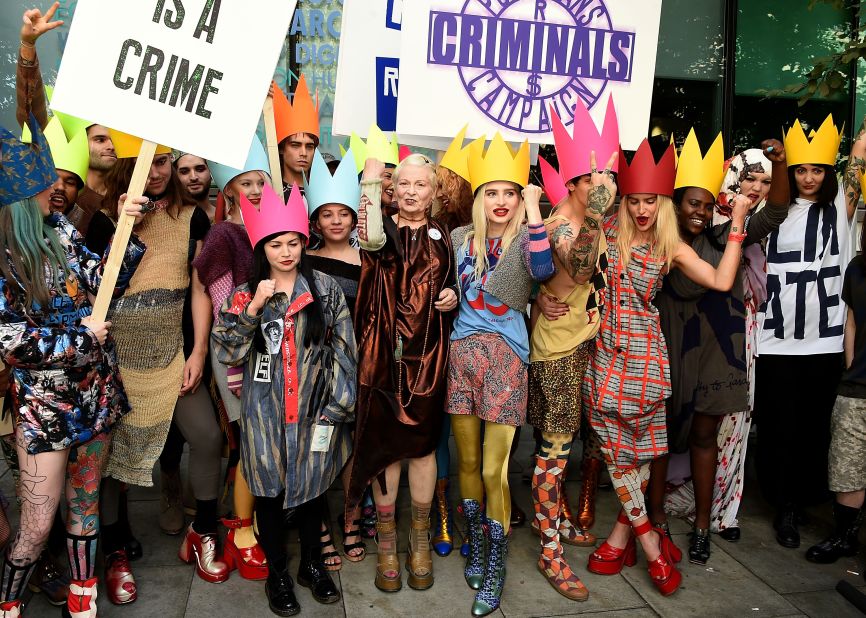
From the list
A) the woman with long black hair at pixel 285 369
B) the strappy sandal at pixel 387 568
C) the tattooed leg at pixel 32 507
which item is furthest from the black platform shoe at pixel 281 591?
the tattooed leg at pixel 32 507

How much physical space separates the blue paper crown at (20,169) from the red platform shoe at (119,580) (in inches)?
66.5

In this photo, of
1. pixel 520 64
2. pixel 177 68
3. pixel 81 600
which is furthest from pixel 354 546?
pixel 520 64

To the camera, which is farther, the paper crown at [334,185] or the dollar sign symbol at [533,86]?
the dollar sign symbol at [533,86]

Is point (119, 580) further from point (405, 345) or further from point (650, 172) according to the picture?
point (650, 172)

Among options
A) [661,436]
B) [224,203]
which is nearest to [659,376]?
[661,436]

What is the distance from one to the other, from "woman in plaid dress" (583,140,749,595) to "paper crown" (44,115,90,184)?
2465 mm

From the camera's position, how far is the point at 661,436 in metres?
3.51

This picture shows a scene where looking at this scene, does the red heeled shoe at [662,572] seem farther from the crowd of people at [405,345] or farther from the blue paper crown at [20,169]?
the blue paper crown at [20,169]

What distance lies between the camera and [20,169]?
2.69 m

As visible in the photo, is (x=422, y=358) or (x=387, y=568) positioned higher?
(x=422, y=358)

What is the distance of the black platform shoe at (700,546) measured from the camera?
377 centimetres

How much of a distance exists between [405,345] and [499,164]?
0.92 metres

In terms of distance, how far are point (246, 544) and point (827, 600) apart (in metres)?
2.74

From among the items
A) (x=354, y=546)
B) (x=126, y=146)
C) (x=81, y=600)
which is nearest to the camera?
(x=81, y=600)
